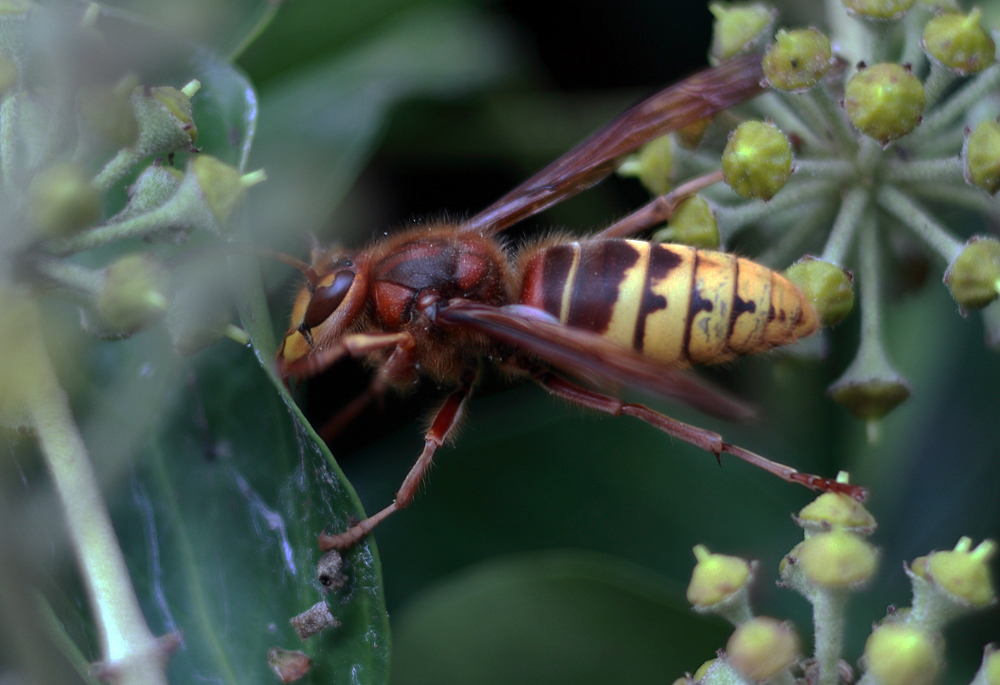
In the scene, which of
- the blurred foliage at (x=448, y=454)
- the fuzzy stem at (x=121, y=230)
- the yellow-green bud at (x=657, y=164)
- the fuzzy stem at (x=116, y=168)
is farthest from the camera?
the yellow-green bud at (x=657, y=164)

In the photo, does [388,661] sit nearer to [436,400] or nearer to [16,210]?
[436,400]

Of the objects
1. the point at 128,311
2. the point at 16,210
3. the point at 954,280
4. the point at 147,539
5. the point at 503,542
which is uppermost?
the point at 16,210

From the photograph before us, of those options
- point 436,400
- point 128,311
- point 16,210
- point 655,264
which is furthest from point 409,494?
point 16,210

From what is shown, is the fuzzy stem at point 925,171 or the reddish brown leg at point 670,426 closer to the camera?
the fuzzy stem at point 925,171

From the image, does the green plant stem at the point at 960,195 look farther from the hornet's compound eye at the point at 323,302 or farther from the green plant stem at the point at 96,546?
the green plant stem at the point at 96,546

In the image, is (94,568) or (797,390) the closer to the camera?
(94,568)

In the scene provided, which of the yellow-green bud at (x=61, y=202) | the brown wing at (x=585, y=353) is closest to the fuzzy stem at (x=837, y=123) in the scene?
the brown wing at (x=585, y=353)

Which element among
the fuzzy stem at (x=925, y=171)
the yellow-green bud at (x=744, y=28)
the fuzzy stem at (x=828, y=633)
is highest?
the yellow-green bud at (x=744, y=28)

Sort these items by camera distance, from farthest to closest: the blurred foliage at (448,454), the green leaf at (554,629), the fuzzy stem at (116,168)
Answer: the green leaf at (554,629) < the blurred foliage at (448,454) < the fuzzy stem at (116,168)
